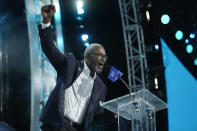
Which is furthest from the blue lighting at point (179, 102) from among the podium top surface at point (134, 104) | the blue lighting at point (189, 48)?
the podium top surface at point (134, 104)

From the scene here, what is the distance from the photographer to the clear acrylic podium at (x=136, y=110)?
253 cm

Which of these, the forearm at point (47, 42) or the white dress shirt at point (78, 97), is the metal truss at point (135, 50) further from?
the forearm at point (47, 42)

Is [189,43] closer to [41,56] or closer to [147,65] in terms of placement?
[147,65]

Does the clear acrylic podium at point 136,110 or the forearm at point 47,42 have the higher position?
the forearm at point 47,42

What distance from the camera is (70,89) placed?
2.56 meters

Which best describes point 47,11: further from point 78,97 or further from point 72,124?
point 72,124

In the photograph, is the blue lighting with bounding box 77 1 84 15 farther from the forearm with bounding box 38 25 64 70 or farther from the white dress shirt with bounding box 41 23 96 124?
the forearm with bounding box 38 25 64 70

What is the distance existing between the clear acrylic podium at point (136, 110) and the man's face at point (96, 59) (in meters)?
0.39

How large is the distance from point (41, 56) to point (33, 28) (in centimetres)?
63

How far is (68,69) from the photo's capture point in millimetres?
2488

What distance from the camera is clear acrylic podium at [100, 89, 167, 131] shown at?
253 cm

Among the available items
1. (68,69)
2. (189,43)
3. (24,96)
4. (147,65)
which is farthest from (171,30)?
(68,69)

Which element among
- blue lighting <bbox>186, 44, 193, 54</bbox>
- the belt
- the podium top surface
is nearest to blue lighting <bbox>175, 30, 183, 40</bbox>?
blue lighting <bbox>186, 44, 193, 54</bbox>

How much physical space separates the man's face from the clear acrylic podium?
0.39 metres
